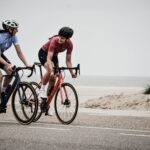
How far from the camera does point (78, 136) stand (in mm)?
9031

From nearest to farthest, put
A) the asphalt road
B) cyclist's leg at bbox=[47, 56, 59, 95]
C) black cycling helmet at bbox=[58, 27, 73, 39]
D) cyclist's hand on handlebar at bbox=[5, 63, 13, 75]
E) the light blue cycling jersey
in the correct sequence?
the asphalt road, cyclist's hand on handlebar at bbox=[5, 63, 13, 75], the light blue cycling jersey, black cycling helmet at bbox=[58, 27, 73, 39], cyclist's leg at bbox=[47, 56, 59, 95]

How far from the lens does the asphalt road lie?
791 cm

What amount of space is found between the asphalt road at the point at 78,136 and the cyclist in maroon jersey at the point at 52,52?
81 cm

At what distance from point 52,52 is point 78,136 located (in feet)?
8.79

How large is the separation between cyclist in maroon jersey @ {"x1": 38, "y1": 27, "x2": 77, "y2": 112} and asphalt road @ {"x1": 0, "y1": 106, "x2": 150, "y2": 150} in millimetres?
814

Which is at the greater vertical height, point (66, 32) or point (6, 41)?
point (66, 32)

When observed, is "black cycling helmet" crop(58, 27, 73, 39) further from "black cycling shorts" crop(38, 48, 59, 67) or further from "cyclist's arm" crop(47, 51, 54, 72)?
"black cycling shorts" crop(38, 48, 59, 67)

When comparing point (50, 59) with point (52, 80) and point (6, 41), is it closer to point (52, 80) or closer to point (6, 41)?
point (52, 80)

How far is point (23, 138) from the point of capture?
340 inches

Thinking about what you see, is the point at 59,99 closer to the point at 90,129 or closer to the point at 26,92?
the point at 26,92

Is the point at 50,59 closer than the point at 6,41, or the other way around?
the point at 6,41

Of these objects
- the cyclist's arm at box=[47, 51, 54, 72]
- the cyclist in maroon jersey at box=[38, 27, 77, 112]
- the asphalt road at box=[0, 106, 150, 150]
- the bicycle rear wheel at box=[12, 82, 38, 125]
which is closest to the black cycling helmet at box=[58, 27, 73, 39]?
the cyclist in maroon jersey at box=[38, 27, 77, 112]

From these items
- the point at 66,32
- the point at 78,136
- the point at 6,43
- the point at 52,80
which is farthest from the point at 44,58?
the point at 78,136

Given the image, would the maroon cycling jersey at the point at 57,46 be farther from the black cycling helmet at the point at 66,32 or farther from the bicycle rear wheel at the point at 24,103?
the bicycle rear wheel at the point at 24,103
